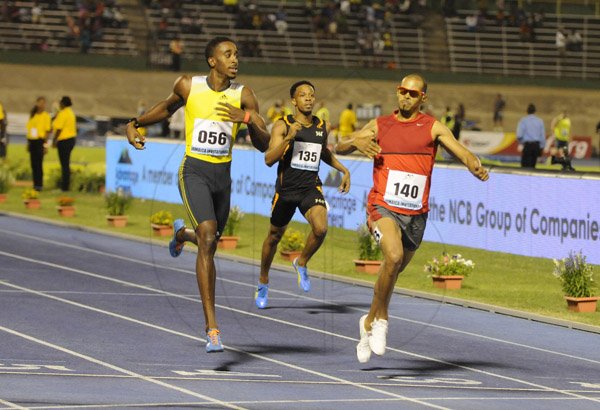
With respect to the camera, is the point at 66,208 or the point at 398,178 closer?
the point at 398,178

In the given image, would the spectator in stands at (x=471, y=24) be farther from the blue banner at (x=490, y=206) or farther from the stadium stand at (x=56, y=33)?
the blue banner at (x=490, y=206)

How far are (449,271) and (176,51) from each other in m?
36.1

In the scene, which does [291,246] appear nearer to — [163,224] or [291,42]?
[163,224]

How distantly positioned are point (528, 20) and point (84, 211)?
32900 millimetres

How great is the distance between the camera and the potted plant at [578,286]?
15.0 m

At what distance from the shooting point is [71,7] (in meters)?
53.6

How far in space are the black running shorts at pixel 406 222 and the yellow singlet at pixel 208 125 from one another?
1.22 m

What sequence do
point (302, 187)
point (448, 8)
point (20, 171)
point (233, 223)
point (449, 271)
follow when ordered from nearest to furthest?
point (302, 187) → point (449, 271) → point (233, 223) → point (20, 171) → point (448, 8)

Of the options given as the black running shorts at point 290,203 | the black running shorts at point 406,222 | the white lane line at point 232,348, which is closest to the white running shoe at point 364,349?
the white lane line at point 232,348

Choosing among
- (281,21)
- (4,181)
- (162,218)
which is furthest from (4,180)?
(281,21)

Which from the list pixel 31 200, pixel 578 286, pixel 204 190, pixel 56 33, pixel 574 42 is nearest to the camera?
pixel 204 190

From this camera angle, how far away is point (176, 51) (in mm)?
51906

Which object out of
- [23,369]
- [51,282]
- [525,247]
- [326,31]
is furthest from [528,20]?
[23,369]

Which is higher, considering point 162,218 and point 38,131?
point 38,131
